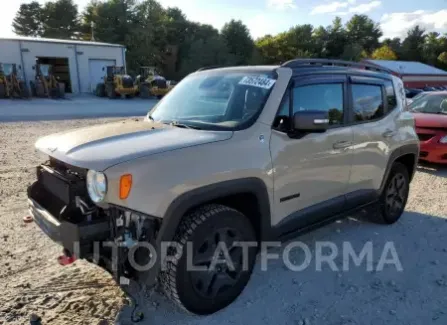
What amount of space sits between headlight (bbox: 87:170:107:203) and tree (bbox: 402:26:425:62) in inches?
3302

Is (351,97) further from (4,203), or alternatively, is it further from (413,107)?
(413,107)

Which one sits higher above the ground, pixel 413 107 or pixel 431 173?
pixel 413 107

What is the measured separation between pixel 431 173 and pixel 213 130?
6.15 meters

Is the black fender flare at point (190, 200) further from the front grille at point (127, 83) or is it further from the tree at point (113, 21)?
the tree at point (113, 21)

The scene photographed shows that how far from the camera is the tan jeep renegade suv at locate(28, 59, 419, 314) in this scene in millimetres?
2498

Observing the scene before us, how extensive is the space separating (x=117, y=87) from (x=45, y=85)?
4.67m

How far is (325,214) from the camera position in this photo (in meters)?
3.70

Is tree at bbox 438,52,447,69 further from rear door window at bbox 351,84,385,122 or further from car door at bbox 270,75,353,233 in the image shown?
car door at bbox 270,75,353,233

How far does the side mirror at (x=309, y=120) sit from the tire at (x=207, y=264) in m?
0.86

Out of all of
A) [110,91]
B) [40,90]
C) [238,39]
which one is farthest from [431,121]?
[238,39]

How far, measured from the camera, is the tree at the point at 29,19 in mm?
64125

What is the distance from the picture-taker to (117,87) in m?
27.1

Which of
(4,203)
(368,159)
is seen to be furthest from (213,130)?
(4,203)

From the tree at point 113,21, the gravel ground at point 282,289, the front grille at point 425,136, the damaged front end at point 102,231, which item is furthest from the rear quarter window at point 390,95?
the tree at point 113,21
